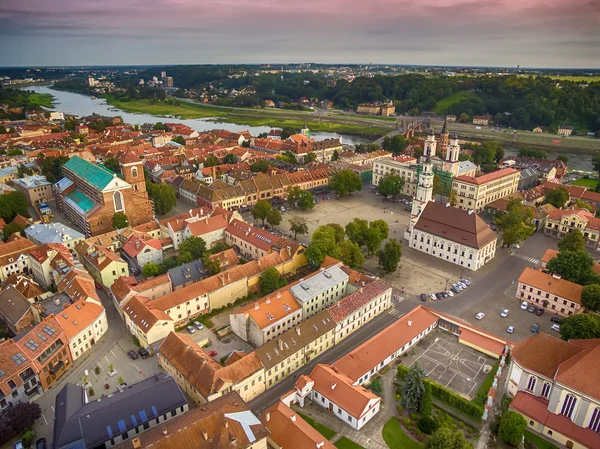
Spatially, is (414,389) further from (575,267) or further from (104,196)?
(104,196)

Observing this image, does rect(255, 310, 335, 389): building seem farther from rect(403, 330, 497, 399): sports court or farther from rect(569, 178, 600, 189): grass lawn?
rect(569, 178, 600, 189): grass lawn

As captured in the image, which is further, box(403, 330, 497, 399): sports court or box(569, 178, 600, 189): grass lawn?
box(569, 178, 600, 189): grass lawn

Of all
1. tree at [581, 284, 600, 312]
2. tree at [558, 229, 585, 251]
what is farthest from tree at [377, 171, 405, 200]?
tree at [581, 284, 600, 312]

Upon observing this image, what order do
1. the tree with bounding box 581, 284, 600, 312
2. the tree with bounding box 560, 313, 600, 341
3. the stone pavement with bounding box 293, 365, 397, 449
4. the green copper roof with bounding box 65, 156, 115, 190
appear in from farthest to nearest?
the green copper roof with bounding box 65, 156, 115, 190 → the tree with bounding box 581, 284, 600, 312 → the tree with bounding box 560, 313, 600, 341 → the stone pavement with bounding box 293, 365, 397, 449

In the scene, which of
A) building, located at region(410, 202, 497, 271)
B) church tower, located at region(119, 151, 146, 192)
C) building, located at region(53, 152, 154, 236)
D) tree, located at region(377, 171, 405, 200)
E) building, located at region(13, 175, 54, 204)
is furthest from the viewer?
tree, located at region(377, 171, 405, 200)

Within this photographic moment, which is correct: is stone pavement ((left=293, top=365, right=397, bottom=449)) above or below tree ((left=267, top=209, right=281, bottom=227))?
below

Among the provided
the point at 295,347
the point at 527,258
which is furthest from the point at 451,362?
the point at 527,258
